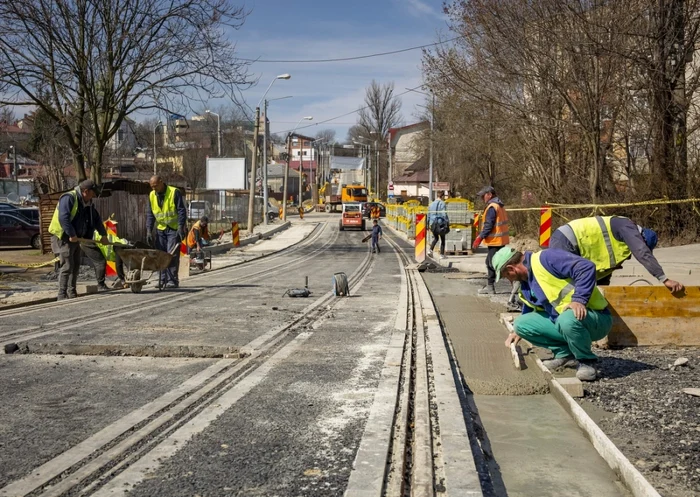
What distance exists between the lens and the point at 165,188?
1181cm

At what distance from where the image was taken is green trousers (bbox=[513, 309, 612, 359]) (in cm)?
566

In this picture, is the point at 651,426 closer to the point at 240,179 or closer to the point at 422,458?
the point at 422,458

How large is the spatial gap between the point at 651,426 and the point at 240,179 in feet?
140

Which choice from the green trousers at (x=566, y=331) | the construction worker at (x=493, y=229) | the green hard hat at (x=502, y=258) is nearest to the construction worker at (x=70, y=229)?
the construction worker at (x=493, y=229)

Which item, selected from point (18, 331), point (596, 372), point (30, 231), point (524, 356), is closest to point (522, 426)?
point (596, 372)

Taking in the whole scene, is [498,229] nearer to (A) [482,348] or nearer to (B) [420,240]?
(A) [482,348]

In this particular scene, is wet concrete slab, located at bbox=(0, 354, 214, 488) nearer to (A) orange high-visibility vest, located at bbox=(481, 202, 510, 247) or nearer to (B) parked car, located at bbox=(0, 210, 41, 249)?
(A) orange high-visibility vest, located at bbox=(481, 202, 510, 247)

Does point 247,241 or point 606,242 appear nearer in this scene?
point 606,242

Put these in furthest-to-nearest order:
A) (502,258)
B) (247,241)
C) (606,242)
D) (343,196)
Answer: (343,196)
(247,241)
(606,242)
(502,258)

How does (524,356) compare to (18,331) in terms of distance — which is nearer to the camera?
(524,356)

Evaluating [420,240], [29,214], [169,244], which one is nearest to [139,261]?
[169,244]

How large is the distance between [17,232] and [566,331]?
27.6 m

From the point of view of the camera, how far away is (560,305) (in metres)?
5.77

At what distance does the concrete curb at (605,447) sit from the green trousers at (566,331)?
314 mm
